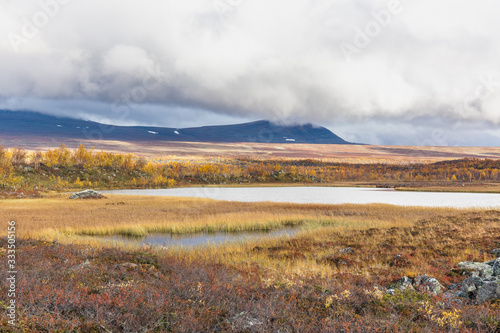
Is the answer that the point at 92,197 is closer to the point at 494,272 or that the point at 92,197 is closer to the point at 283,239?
the point at 283,239

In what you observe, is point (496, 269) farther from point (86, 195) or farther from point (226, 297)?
point (86, 195)

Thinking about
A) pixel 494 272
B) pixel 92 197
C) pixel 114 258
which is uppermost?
pixel 494 272

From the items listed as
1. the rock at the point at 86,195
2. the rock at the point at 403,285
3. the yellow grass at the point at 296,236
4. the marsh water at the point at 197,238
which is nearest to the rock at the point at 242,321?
the yellow grass at the point at 296,236

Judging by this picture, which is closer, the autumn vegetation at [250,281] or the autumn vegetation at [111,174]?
the autumn vegetation at [250,281]

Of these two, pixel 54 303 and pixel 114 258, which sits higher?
pixel 54 303

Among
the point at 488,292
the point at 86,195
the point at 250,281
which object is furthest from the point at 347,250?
the point at 86,195

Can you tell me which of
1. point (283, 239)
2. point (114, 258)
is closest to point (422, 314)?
point (114, 258)

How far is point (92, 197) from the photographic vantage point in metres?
55.4

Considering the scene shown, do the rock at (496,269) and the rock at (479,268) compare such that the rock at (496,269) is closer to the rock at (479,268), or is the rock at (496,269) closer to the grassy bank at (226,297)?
the rock at (479,268)

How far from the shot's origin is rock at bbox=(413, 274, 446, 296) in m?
9.82

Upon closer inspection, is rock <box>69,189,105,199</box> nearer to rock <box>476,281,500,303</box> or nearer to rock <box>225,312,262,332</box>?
rock <box>225,312,262,332</box>

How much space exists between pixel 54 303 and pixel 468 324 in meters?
9.13

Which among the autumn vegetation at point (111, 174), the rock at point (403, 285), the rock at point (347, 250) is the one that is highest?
the rock at point (403, 285)

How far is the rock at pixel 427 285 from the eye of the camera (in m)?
9.82
